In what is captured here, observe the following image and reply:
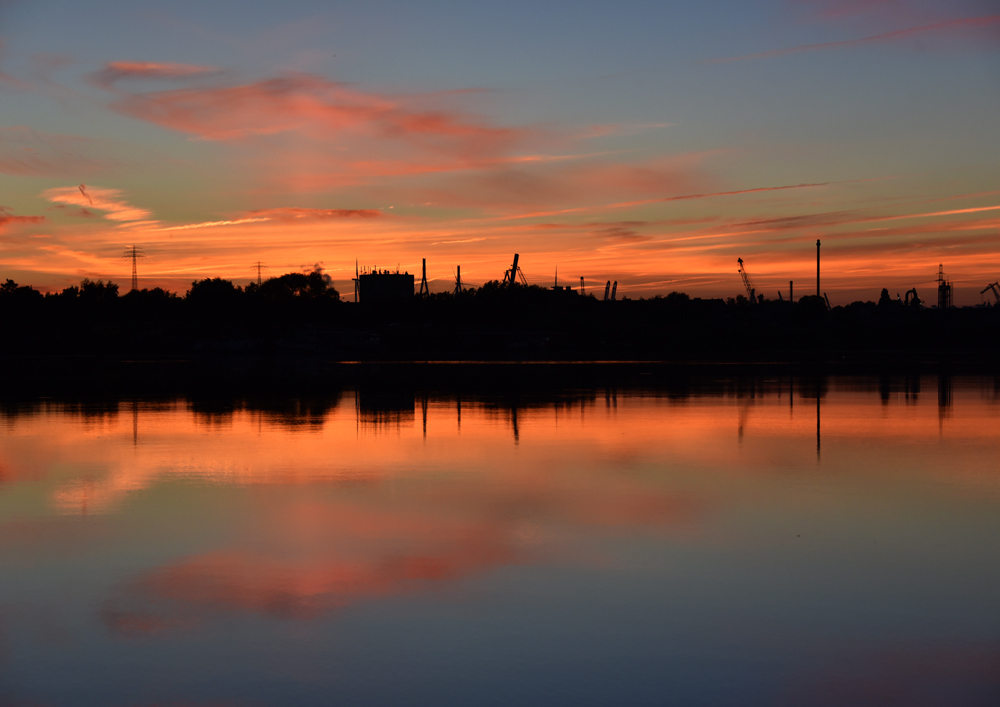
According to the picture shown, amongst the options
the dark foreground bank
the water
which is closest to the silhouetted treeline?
the dark foreground bank

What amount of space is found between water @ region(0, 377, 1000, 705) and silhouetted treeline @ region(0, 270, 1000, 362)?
74.1 m

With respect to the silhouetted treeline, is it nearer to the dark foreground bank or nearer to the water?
the dark foreground bank

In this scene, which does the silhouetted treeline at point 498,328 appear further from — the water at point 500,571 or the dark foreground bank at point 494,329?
the water at point 500,571

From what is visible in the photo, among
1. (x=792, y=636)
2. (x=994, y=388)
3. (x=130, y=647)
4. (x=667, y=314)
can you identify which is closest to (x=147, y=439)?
(x=130, y=647)

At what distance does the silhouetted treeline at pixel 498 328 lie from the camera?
112 m

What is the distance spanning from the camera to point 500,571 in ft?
31.4

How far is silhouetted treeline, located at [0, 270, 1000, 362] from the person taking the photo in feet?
367

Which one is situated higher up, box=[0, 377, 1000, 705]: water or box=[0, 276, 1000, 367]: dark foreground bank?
box=[0, 276, 1000, 367]: dark foreground bank

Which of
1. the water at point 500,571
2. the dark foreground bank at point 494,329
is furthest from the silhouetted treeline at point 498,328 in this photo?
the water at point 500,571

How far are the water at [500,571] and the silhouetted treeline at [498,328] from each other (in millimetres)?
74138

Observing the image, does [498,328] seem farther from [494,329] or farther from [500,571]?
[500,571]

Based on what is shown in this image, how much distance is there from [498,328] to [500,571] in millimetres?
153321

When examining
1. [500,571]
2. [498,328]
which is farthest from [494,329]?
[500,571]

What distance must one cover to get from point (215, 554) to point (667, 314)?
512 ft
